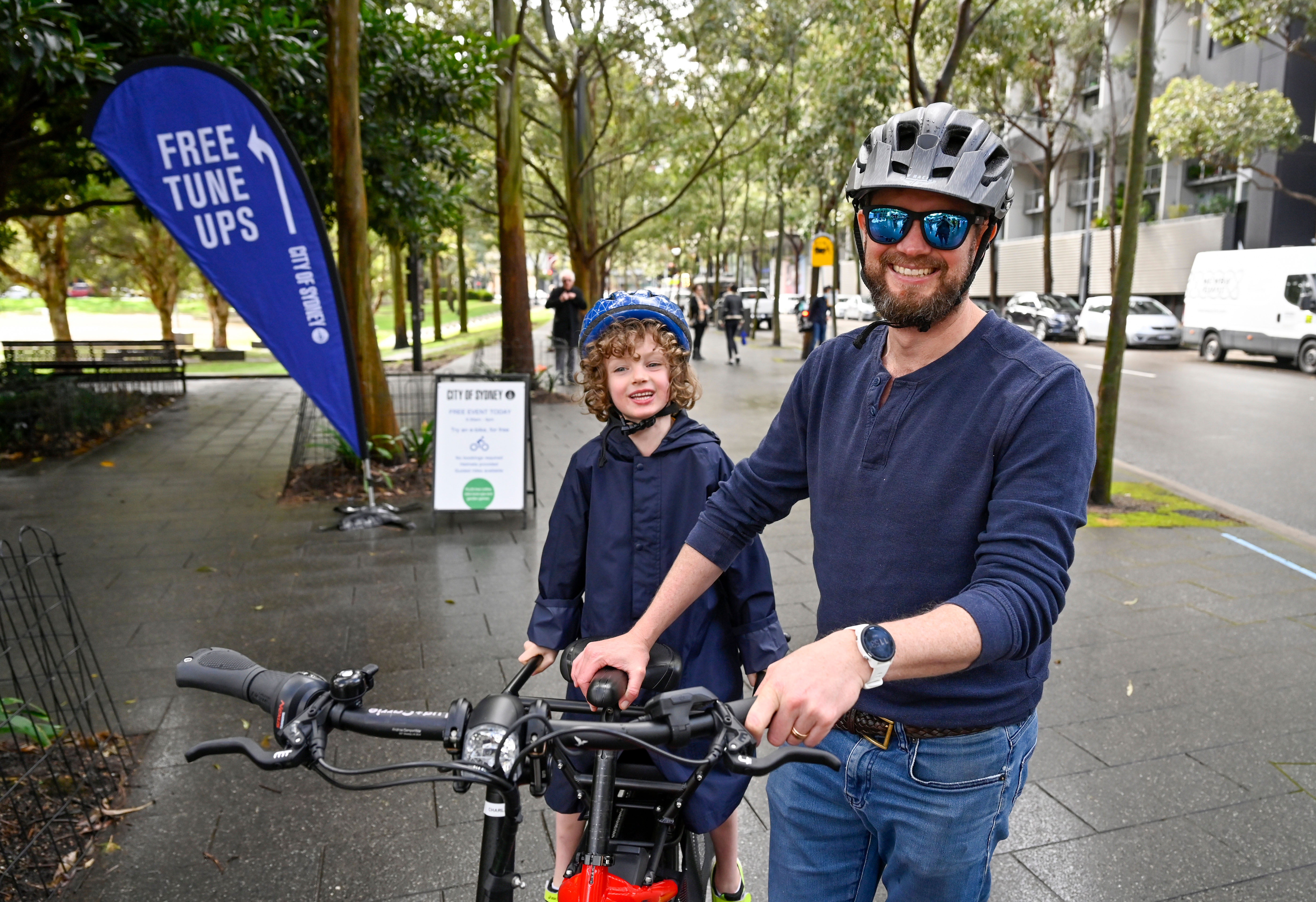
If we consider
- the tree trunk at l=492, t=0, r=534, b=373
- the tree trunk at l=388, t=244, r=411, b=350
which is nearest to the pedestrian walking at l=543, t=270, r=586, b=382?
the tree trunk at l=492, t=0, r=534, b=373

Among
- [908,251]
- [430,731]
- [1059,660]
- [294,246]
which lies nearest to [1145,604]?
[1059,660]

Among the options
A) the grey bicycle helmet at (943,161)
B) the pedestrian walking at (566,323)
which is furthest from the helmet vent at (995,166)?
the pedestrian walking at (566,323)

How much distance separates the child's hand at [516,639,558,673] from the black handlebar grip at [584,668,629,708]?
0.70 m

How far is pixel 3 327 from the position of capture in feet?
137

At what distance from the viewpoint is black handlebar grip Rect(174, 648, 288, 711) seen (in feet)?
4.43

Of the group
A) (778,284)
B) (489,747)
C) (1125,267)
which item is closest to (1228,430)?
(1125,267)

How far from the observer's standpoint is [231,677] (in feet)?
4.51

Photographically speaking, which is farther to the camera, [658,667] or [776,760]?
[658,667]

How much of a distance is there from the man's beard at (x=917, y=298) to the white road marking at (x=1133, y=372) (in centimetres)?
1861

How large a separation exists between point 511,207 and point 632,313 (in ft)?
39.3

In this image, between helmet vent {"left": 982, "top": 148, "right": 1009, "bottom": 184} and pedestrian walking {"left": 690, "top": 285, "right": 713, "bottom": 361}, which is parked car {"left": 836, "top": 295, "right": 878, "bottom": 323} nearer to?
pedestrian walking {"left": 690, "top": 285, "right": 713, "bottom": 361}

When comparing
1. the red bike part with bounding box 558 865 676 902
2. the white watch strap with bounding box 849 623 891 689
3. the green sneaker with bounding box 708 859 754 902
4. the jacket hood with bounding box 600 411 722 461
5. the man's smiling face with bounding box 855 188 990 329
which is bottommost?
the green sneaker with bounding box 708 859 754 902

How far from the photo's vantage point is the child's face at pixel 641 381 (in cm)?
242

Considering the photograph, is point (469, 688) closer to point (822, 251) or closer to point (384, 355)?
point (822, 251)
